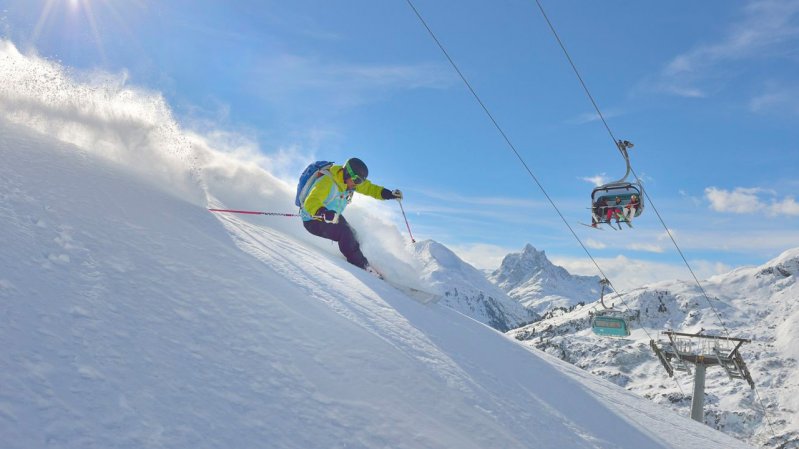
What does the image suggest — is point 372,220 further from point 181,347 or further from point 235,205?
point 181,347

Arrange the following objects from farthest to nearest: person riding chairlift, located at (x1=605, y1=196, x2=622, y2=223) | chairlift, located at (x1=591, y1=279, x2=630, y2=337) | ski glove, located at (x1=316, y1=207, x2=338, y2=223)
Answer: chairlift, located at (x1=591, y1=279, x2=630, y2=337), person riding chairlift, located at (x1=605, y1=196, x2=622, y2=223), ski glove, located at (x1=316, y1=207, x2=338, y2=223)

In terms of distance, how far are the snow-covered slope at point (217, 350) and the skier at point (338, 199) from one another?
2.48 metres

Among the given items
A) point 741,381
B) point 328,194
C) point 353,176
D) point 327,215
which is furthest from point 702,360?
point 741,381

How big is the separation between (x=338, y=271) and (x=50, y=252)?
175 inches

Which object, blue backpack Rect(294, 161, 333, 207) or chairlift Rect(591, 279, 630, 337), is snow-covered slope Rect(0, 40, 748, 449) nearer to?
blue backpack Rect(294, 161, 333, 207)

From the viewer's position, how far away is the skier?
10602 millimetres

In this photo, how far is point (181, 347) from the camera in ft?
11.4

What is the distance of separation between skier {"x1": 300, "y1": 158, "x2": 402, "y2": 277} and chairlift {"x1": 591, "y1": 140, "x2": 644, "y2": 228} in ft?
24.0

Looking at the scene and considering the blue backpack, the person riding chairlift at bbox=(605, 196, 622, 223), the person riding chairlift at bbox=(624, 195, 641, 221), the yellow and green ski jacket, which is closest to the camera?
the yellow and green ski jacket

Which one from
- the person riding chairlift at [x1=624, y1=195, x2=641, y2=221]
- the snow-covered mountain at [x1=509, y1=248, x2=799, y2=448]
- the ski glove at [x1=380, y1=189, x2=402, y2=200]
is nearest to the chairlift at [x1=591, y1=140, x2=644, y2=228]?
the person riding chairlift at [x1=624, y1=195, x2=641, y2=221]

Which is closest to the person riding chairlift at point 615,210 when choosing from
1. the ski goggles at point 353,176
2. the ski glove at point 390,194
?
the ski glove at point 390,194

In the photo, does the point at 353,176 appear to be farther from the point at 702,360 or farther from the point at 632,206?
the point at 702,360

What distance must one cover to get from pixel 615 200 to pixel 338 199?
8206 mm

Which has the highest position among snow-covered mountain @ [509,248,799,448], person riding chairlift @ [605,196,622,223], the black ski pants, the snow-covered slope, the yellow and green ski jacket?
snow-covered mountain @ [509,248,799,448]
